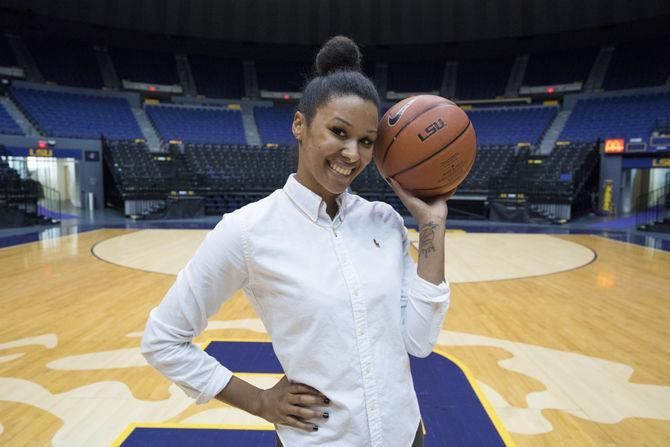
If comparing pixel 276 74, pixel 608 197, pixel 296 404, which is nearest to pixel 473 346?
pixel 296 404

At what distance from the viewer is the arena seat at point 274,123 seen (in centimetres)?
2050

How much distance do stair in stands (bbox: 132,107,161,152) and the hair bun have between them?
18.6m

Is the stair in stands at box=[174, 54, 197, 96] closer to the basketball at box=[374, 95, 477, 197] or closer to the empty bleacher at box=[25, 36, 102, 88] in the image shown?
the empty bleacher at box=[25, 36, 102, 88]

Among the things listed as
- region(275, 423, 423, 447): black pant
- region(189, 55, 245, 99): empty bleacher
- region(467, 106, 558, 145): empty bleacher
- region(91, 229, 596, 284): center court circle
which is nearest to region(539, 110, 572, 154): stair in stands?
region(467, 106, 558, 145): empty bleacher

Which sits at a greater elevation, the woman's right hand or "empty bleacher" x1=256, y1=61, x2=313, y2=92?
"empty bleacher" x1=256, y1=61, x2=313, y2=92

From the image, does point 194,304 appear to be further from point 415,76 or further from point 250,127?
point 415,76

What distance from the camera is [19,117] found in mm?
16625

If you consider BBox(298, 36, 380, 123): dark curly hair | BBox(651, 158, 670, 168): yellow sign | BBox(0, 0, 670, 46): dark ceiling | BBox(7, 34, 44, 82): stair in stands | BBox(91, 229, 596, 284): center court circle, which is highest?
BBox(0, 0, 670, 46): dark ceiling

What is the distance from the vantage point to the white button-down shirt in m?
0.96

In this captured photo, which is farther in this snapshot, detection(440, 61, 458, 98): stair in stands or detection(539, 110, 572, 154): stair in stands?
detection(440, 61, 458, 98): stair in stands

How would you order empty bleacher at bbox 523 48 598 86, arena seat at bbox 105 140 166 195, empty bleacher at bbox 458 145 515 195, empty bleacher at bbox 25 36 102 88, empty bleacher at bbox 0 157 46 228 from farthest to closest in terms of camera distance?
empty bleacher at bbox 523 48 598 86
empty bleacher at bbox 25 36 102 88
empty bleacher at bbox 458 145 515 195
arena seat at bbox 105 140 166 195
empty bleacher at bbox 0 157 46 228

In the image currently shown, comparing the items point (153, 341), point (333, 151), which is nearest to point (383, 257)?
point (333, 151)

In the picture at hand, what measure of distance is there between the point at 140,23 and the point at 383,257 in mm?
20468

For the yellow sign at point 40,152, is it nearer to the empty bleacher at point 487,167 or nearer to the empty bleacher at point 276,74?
the empty bleacher at point 276,74
